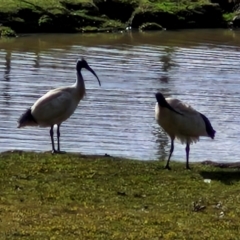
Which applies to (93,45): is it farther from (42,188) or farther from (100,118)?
(42,188)

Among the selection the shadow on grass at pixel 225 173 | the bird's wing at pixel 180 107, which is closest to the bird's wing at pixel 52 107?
the bird's wing at pixel 180 107

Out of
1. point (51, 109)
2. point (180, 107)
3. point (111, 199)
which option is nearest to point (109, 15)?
point (51, 109)

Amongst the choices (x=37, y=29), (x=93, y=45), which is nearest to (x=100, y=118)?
(x=93, y=45)

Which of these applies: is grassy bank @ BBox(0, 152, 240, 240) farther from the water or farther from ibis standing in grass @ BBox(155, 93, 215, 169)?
the water

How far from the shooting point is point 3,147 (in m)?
14.8

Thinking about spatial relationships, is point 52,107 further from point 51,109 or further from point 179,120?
point 179,120

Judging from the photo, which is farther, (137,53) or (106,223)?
(137,53)

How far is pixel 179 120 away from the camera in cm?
1209

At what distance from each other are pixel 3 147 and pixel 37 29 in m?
24.1

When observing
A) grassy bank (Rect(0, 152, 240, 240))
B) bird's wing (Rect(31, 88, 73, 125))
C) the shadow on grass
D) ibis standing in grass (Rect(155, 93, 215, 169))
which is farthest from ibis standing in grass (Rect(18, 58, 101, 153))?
the shadow on grass

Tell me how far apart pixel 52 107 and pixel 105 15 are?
3045 centimetres

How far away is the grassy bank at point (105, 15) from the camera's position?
38438mm

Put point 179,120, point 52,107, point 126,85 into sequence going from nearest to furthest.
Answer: point 179,120, point 52,107, point 126,85

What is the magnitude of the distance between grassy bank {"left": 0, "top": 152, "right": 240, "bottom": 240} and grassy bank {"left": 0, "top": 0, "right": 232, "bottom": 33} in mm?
26715
